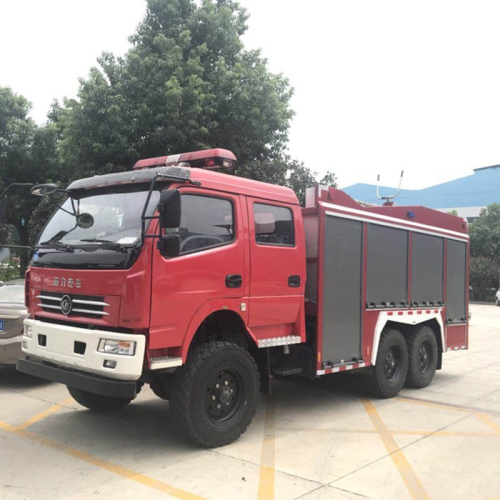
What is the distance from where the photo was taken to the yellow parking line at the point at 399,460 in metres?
4.09

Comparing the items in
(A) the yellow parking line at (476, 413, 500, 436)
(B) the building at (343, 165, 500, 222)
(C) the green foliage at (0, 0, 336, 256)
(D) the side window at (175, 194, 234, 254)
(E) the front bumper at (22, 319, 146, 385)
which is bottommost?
(A) the yellow parking line at (476, 413, 500, 436)

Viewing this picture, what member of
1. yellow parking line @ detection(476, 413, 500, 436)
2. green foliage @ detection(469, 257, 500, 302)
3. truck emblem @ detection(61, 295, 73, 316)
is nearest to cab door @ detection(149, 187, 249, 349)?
truck emblem @ detection(61, 295, 73, 316)

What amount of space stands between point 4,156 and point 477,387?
51.1 feet

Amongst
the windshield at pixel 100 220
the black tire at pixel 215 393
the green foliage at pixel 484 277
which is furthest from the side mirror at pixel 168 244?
the green foliage at pixel 484 277

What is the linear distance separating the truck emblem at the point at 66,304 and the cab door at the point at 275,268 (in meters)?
1.74

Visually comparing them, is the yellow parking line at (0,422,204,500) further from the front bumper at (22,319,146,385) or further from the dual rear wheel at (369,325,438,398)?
the dual rear wheel at (369,325,438,398)

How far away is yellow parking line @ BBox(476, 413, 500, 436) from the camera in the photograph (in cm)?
579

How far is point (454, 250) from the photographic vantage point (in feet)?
28.5

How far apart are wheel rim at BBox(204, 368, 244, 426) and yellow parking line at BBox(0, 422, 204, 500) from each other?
0.87m

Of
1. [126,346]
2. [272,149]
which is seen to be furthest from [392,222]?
[272,149]

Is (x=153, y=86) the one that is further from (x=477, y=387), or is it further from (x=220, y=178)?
(x=477, y=387)

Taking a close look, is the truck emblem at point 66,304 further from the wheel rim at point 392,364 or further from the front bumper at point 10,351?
the wheel rim at point 392,364

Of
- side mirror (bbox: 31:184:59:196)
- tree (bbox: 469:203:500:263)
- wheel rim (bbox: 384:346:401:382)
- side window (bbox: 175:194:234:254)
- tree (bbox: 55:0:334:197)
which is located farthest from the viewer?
tree (bbox: 469:203:500:263)

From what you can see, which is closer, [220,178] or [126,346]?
[126,346]
